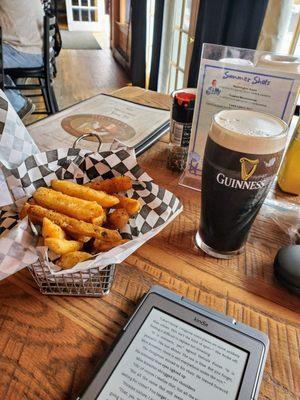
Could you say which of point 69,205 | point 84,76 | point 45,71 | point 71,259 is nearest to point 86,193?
point 69,205

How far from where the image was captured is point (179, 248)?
2.05 ft

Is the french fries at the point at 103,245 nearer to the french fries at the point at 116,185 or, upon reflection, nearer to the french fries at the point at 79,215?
Answer: the french fries at the point at 79,215

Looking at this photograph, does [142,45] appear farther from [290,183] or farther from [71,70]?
[290,183]

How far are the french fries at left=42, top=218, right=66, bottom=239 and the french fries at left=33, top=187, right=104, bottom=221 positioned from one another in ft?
0.14

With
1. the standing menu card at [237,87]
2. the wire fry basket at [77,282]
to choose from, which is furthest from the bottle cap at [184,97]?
the wire fry basket at [77,282]

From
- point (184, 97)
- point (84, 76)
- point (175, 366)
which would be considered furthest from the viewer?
point (84, 76)

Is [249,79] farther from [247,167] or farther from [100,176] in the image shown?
[100,176]

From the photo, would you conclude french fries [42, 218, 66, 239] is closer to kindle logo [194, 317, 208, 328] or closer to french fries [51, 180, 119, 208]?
french fries [51, 180, 119, 208]

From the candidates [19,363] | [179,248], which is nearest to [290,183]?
[179,248]

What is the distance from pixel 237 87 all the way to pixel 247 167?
0.28m

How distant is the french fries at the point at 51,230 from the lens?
0.47 meters

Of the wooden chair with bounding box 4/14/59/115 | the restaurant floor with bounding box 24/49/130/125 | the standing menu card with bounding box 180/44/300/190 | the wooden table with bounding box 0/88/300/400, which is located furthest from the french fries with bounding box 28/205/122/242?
the restaurant floor with bounding box 24/49/130/125

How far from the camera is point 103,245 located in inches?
19.6

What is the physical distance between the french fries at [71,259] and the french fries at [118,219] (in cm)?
10
